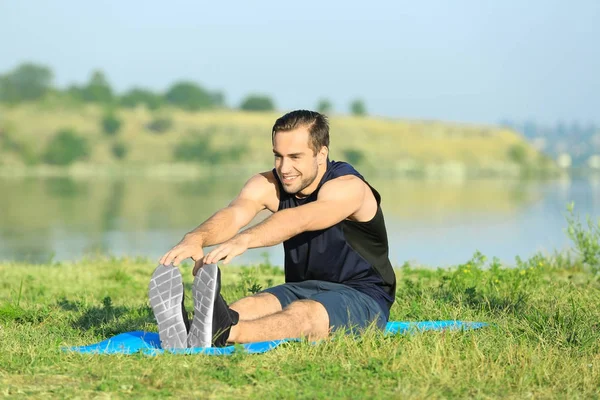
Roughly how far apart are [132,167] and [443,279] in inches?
3397

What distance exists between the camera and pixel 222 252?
4.81 meters

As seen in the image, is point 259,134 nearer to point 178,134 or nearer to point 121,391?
point 178,134

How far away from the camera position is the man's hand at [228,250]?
478 cm

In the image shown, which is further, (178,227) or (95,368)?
(178,227)

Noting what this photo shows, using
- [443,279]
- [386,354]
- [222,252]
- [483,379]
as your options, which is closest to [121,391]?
[222,252]

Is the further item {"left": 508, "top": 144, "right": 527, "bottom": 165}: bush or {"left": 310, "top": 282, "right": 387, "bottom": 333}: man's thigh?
{"left": 508, "top": 144, "right": 527, "bottom": 165}: bush

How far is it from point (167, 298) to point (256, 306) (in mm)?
686

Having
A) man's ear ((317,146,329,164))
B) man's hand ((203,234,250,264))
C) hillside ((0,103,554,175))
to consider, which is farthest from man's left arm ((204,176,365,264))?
hillside ((0,103,554,175))

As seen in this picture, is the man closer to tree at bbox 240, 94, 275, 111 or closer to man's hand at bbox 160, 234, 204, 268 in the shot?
man's hand at bbox 160, 234, 204, 268

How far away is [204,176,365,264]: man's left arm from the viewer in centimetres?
490

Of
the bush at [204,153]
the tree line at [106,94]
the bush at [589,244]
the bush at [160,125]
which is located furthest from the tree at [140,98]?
the bush at [589,244]

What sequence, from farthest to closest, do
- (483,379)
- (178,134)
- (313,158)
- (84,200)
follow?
(178,134)
(84,200)
(313,158)
(483,379)

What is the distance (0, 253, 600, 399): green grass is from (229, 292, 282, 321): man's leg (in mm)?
431

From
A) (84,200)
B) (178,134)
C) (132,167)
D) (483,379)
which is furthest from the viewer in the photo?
(178,134)
